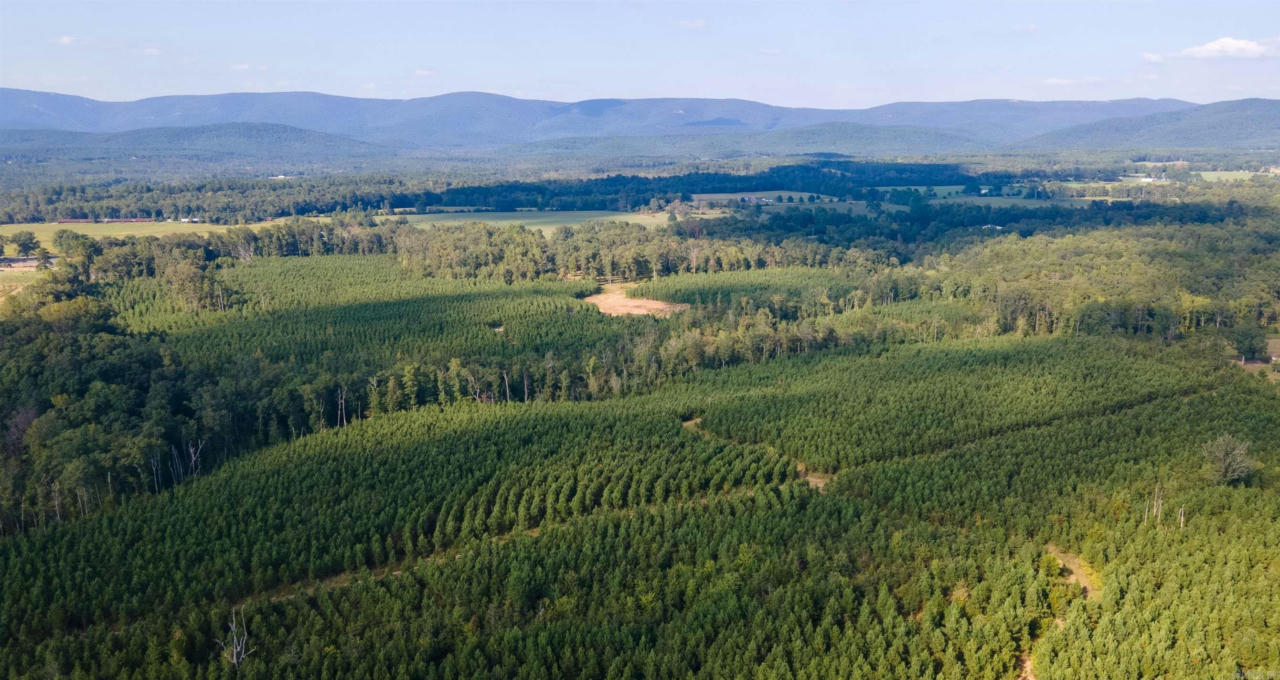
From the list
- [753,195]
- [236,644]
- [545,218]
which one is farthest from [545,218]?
[236,644]

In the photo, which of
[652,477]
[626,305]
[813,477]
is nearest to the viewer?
[652,477]

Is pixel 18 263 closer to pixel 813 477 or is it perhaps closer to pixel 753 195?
pixel 813 477

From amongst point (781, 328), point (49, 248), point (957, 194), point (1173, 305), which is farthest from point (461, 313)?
point (957, 194)

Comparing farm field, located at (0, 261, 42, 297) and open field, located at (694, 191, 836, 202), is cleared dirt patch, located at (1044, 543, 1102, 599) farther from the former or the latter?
open field, located at (694, 191, 836, 202)

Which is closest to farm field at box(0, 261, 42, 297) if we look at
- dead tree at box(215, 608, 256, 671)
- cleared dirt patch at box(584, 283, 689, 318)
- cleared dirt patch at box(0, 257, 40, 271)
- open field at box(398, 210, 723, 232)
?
cleared dirt patch at box(0, 257, 40, 271)

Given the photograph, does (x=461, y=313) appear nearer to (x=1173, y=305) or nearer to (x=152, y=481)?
(x=152, y=481)

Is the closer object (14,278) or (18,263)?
(14,278)
